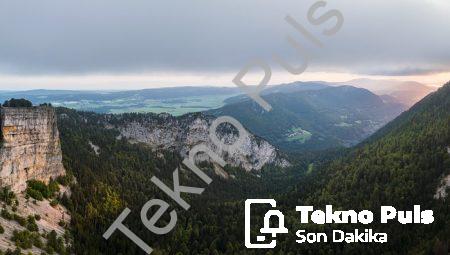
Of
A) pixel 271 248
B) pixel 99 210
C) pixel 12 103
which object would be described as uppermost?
pixel 12 103

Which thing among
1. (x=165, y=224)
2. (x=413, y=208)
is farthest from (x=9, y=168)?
(x=413, y=208)

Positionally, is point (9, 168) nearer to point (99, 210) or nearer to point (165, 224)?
point (99, 210)

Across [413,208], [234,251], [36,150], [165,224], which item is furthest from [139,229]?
[413,208]

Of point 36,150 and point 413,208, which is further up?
point 36,150

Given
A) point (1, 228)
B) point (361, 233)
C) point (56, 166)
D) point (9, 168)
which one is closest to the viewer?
point (1, 228)

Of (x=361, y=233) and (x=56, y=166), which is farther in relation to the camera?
(x=361, y=233)

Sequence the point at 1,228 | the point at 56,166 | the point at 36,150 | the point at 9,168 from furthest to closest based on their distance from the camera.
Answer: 1. the point at 56,166
2. the point at 36,150
3. the point at 9,168
4. the point at 1,228

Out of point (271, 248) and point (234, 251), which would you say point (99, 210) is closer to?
point (234, 251)
